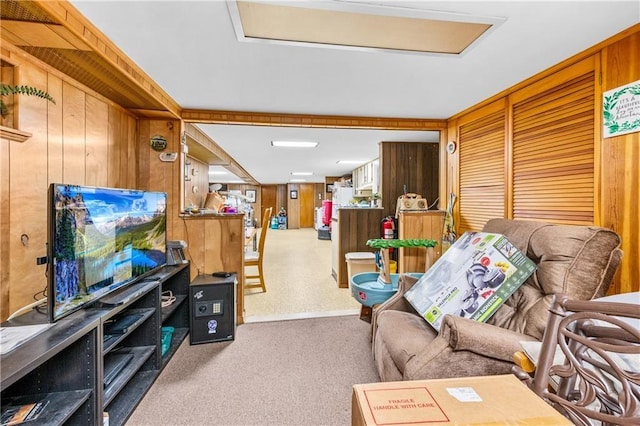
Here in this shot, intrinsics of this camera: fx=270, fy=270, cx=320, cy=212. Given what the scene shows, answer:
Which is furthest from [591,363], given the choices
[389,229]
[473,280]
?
[389,229]

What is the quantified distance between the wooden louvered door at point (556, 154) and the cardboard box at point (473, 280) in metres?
0.56

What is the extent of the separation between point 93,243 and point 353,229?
3.12 meters

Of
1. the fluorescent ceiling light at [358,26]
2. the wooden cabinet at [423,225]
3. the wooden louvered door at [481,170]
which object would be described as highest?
the fluorescent ceiling light at [358,26]

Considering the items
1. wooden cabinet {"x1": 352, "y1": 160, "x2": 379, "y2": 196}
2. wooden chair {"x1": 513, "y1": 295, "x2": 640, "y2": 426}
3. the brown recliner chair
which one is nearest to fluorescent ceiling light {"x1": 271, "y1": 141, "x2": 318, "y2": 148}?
wooden cabinet {"x1": 352, "y1": 160, "x2": 379, "y2": 196}

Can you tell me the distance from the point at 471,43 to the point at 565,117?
90 cm

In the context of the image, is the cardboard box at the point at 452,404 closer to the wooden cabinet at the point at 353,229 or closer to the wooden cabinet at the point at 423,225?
the wooden cabinet at the point at 423,225

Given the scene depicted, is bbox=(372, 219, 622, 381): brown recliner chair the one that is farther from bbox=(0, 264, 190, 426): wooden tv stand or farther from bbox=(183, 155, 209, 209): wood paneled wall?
bbox=(183, 155, 209, 209): wood paneled wall

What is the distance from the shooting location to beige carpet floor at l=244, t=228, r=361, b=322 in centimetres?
299

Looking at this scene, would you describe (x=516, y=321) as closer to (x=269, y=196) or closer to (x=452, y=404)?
(x=452, y=404)

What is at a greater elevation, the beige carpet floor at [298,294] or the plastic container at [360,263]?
the plastic container at [360,263]

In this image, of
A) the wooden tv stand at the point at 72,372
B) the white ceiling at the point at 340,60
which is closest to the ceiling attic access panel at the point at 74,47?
the white ceiling at the point at 340,60

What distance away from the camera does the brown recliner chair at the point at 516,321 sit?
4.05 ft

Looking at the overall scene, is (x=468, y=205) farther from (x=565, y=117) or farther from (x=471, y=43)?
(x=471, y=43)

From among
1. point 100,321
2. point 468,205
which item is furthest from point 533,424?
point 468,205
